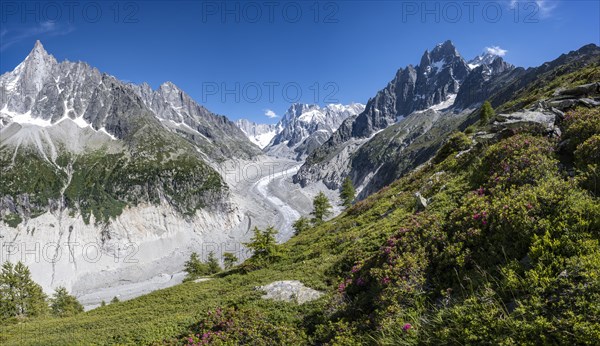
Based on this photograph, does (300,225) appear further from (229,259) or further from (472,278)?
(472,278)

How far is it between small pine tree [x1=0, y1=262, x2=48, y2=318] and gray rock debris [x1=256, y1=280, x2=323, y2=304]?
5096 cm

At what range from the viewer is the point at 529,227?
7.74 m

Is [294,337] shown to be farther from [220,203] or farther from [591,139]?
[220,203]

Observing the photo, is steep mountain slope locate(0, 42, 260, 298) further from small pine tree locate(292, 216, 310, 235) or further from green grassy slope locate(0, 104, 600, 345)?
green grassy slope locate(0, 104, 600, 345)

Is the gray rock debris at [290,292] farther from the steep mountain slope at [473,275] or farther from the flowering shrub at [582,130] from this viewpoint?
the flowering shrub at [582,130]

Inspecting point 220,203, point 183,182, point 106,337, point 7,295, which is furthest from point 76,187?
point 106,337

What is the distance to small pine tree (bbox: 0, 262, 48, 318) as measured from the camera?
149ft

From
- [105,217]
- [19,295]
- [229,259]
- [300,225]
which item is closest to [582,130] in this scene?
[300,225]

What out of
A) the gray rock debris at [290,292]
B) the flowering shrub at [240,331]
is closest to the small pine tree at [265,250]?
the gray rock debris at [290,292]

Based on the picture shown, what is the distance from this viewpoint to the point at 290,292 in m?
14.7

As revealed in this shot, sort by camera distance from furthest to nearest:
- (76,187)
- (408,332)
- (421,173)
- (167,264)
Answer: (76,187)
(167,264)
(421,173)
(408,332)

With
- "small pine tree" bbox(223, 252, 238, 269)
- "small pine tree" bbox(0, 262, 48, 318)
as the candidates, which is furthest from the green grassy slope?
"small pine tree" bbox(223, 252, 238, 269)

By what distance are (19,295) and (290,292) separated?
58670 mm

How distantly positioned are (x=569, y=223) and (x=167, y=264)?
486 ft
